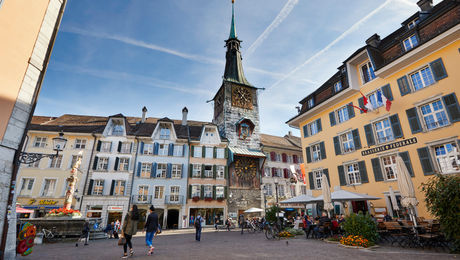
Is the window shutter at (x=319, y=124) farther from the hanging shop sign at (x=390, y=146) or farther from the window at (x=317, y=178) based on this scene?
the hanging shop sign at (x=390, y=146)

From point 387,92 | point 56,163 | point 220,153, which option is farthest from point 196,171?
point 387,92

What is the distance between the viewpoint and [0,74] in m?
5.89

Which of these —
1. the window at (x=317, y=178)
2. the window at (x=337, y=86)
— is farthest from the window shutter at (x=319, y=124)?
the window at (x=317, y=178)

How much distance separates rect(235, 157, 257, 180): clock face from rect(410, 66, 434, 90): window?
19.3m

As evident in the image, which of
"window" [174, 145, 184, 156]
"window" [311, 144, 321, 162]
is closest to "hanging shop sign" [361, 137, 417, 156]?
"window" [311, 144, 321, 162]

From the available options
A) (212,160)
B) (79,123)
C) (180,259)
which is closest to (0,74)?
(180,259)

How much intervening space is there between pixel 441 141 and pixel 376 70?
19.9 feet

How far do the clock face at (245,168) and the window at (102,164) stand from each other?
15.2 metres

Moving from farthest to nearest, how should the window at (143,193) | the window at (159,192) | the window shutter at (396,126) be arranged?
1. the window at (159,192)
2. the window at (143,193)
3. the window shutter at (396,126)

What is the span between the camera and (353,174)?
17250 millimetres

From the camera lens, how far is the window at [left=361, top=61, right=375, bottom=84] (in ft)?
55.9

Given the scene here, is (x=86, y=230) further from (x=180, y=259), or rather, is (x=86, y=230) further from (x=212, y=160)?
(x=212, y=160)

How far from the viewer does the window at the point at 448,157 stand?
11742 mm

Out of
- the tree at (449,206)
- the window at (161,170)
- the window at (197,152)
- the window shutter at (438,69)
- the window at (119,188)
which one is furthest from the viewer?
the window at (197,152)
